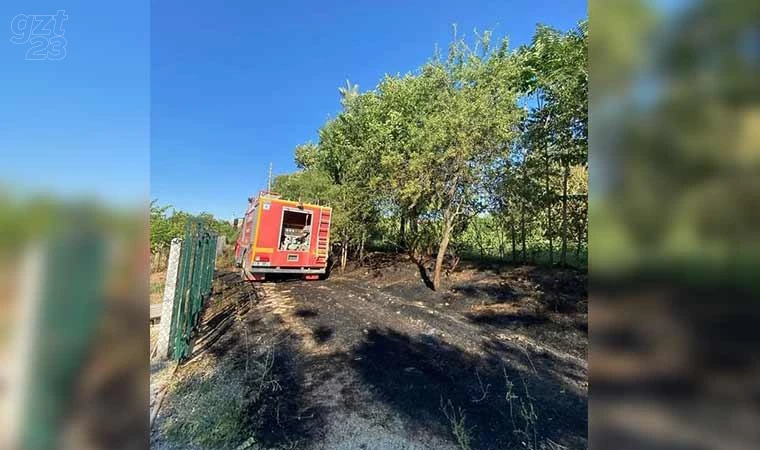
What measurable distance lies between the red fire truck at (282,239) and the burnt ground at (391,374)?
2.51 meters

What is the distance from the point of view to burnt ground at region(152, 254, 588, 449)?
2.54 meters

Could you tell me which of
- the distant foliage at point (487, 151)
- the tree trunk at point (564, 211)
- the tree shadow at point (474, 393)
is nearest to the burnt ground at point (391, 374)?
the tree shadow at point (474, 393)

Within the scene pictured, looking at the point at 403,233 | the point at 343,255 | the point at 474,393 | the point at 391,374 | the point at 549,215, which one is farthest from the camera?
the point at 343,255

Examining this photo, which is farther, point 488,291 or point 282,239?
point 282,239

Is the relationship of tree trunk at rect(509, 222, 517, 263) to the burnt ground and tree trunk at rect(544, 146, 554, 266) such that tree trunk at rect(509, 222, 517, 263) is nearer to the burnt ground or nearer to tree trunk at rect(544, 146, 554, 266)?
tree trunk at rect(544, 146, 554, 266)

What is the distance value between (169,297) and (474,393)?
3265 mm

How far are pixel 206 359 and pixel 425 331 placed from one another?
9.48 ft

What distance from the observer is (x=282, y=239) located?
10.2m

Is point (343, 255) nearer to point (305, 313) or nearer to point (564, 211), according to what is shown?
point (305, 313)

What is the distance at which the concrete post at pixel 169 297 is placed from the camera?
3.71m

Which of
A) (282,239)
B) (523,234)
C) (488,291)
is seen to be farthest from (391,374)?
(282,239)
